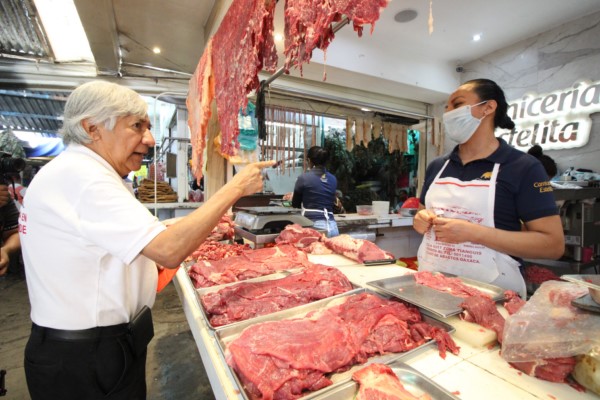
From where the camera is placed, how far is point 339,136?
8.93 meters

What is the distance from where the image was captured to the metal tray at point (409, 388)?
35.3 inches

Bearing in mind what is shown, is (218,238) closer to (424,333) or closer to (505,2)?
(424,333)

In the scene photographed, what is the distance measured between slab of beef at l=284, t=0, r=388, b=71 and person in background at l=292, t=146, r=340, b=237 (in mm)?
2419

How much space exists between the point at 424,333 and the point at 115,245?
1301mm

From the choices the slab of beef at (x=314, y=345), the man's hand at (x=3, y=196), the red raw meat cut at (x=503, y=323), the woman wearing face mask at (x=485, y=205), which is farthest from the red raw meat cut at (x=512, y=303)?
the man's hand at (x=3, y=196)

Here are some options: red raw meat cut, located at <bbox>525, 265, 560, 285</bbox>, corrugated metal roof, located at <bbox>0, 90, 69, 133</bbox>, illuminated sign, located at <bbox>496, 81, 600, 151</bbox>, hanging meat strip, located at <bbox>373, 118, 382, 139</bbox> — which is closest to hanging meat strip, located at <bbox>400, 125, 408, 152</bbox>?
hanging meat strip, located at <bbox>373, 118, 382, 139</bbox>

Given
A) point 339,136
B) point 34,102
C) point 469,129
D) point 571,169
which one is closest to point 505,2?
point 571,169

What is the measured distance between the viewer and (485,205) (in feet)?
6.32

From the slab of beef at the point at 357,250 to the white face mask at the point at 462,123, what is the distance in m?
1.05

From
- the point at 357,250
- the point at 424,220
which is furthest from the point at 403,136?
the point at 424,220

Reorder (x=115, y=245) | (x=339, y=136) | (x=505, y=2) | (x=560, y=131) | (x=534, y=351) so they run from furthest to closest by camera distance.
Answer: (x=339, y=136) → (x=560, y=131) → (x=505, y=2) → (x=115, y=245) → (x=534, y=351)

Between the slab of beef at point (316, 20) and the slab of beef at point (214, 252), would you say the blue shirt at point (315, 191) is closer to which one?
the slab of beef at point (214, 252)

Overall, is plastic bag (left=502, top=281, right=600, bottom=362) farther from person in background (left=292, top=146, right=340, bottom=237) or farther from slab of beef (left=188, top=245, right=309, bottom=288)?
person in background (left=292, top=146, right=340, bottom=237)

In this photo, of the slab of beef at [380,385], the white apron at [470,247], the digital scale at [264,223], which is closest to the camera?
the slab of beef at [380,385]
